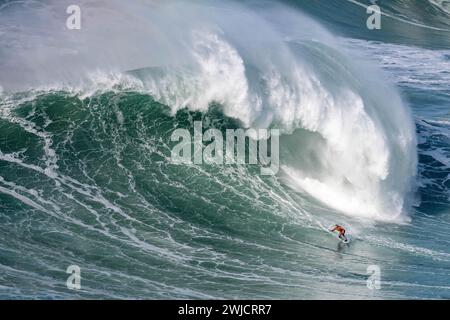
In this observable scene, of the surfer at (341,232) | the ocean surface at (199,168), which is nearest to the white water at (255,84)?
the ocean surface at (199,168)

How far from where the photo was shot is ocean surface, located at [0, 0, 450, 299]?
1466cm

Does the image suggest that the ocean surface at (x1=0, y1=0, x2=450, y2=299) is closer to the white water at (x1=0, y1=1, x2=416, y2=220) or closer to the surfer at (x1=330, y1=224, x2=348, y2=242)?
the white water at (x1=0, y1=1, x2=416, y2=220)

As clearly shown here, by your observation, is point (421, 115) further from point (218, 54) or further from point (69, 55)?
point (69, 55)

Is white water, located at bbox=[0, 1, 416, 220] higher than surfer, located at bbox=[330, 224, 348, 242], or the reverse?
white water, located at bbox=[0, 1, 416, 220]

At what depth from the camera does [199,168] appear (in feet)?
62.2

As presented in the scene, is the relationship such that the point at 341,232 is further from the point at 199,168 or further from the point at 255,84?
the point at 255,84

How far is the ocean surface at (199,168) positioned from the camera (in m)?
14.7

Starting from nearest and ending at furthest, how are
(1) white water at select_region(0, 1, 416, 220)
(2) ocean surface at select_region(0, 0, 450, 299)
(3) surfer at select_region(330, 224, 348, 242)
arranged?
(2) ocean surface at select_region(0, 0, 450, 299) < (3) surfer at select_region(330, 224, 348, 242) < (1) white water at select_region(0, 1, 416, 220)

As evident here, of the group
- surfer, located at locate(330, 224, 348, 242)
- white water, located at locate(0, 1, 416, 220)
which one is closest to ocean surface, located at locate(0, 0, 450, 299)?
white water, located at locate(0, 1, 416, 220)

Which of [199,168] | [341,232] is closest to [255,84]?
[199,168]

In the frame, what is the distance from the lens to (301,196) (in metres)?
18.7

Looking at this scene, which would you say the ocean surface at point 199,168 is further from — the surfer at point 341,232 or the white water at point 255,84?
the surfer at point 341,232

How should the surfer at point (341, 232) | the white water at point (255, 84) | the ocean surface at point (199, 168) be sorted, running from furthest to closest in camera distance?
the white water at point (255, 84)
the surfer at point (341, 232)
the ocean surface at point (199, 168)

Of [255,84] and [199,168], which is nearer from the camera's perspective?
[199,168]
